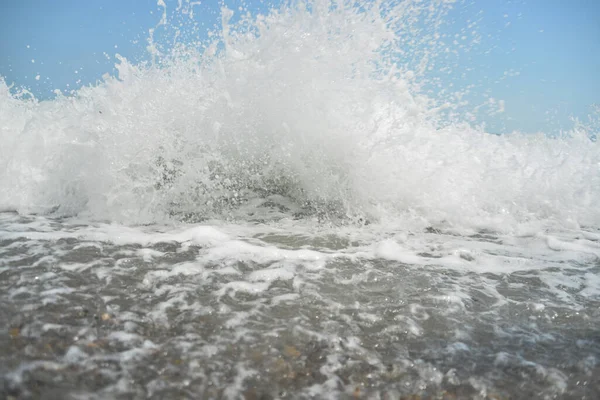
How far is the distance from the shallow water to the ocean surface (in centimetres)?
1

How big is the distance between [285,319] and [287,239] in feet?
5.39

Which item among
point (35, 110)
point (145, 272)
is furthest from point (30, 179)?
point (145, 272)

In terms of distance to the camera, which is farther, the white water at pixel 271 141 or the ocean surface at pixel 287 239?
the white water at pixel 271 141

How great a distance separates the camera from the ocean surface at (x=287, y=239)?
1.61 metres

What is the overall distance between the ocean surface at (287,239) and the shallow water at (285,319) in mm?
12

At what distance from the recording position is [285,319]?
2029 mm

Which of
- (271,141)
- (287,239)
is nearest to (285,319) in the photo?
(287,239)

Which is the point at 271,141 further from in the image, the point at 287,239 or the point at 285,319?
the point at 285,319

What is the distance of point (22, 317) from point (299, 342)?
4.13 feet

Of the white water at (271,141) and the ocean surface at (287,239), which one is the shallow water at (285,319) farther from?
the white water at (271,141)

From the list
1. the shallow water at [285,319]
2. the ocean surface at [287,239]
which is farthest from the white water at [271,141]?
the shallow water at [285,319]

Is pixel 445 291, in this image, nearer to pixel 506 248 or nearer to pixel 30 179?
pixel 506 248

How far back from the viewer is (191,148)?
16.1ft

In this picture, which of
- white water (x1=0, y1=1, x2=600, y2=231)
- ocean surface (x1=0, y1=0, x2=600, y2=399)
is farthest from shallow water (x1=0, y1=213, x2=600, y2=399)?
white water (x1=0, y1=1, x2=600, y2=231)
